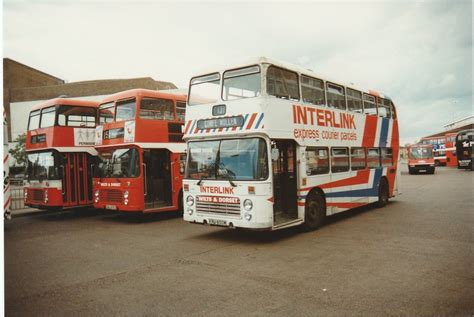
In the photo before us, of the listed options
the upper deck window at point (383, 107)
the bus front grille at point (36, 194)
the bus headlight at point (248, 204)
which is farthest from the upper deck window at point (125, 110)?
the upper deck window at point (383, 107)

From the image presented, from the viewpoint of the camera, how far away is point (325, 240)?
27.8ft

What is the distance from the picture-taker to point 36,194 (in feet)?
43.4

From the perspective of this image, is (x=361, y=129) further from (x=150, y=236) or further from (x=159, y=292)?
(x=159, y=292)

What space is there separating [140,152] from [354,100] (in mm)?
6465

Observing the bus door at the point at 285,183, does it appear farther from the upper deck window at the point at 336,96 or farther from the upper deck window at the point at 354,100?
the upper deck window at the point at 354,100

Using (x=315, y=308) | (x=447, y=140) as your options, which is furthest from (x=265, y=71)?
(x=447, y=140)

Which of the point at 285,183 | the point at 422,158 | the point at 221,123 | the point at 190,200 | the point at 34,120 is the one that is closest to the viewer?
the point at 221,123

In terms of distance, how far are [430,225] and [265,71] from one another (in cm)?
548

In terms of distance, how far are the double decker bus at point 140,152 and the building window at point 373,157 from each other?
19.3ft

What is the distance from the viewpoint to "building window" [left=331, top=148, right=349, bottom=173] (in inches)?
415

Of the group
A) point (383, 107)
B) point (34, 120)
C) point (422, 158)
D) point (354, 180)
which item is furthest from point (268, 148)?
point (422, 158)

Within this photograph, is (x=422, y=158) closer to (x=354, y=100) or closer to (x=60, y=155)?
(x=354, y=100)

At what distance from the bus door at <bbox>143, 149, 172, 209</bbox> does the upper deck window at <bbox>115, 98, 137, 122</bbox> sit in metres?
A: 1.31

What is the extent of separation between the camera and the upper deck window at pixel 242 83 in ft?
27.4
